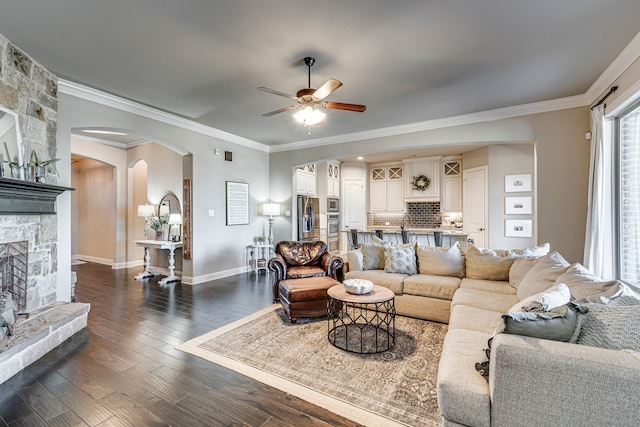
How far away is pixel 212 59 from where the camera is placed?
9.82ft

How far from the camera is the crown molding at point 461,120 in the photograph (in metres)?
4.04

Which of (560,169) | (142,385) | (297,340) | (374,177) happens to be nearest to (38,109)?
(142,385)

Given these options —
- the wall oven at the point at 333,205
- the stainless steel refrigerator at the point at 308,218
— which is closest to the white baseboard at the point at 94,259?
the stainless steel refrigerator at the point at 308,218

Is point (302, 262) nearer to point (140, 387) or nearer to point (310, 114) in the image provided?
point (310, 114)

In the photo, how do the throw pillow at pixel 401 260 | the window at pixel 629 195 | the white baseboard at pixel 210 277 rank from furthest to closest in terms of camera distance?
the white baseboard at pixel 210 277
the throw pillow at pixel 401 260
the window at pixel 629 195

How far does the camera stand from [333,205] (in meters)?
8.43

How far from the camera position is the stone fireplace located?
260 cm

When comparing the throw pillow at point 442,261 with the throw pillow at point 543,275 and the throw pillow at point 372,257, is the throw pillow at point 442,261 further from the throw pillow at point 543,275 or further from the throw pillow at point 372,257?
the throw pillow at point 543,275

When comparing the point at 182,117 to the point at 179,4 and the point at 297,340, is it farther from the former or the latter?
the point at 297,340

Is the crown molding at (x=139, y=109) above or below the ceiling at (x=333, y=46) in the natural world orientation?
below

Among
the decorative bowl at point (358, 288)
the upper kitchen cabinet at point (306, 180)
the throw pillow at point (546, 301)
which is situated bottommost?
the decorative bowl at point (358, 288)

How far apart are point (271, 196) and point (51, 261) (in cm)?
410

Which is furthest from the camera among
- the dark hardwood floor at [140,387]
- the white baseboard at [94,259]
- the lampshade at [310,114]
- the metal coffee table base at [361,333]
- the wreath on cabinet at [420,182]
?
the wreath on cabinet at [420,182]

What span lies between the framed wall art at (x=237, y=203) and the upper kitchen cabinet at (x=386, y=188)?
4.20 m
